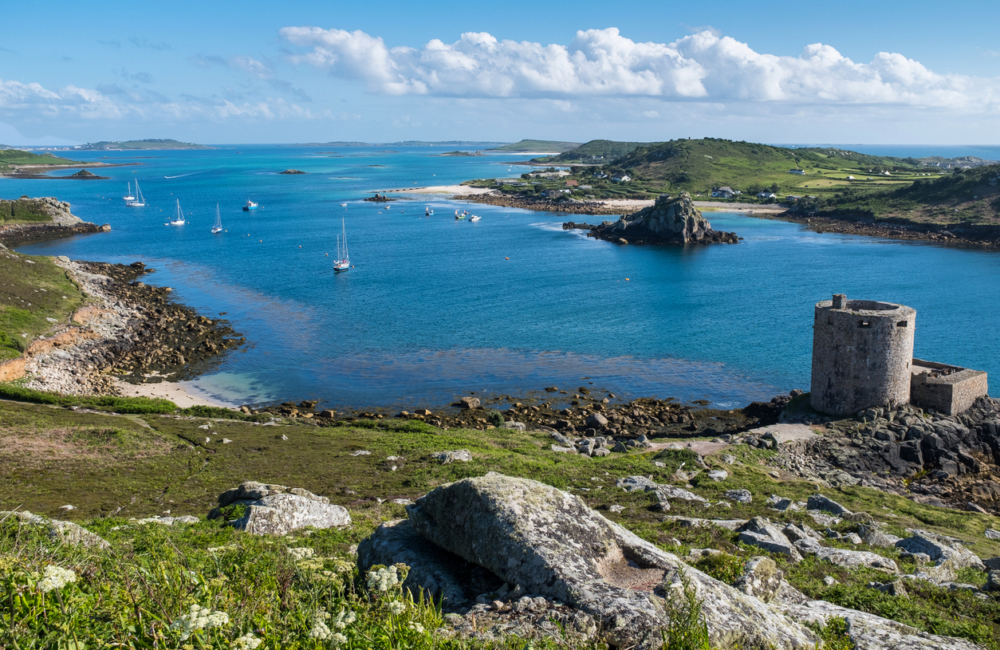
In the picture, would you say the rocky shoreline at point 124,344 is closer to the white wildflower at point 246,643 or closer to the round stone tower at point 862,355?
the round stone tower at point 862,355

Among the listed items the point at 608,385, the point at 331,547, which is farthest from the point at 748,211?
the point at 331,547

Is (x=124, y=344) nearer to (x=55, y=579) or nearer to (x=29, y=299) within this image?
(x=29, y=299)

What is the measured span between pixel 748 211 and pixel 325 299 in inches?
4031

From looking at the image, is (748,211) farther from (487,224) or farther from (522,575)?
(522,575)

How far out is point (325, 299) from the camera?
6412 cm

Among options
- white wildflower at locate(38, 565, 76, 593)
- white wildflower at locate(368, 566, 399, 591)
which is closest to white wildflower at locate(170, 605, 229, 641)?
white wildflower at locate(38, 565, 76, 593)

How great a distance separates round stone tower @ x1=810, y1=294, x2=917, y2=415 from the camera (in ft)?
95.5

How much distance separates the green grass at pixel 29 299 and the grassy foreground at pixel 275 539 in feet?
42.8

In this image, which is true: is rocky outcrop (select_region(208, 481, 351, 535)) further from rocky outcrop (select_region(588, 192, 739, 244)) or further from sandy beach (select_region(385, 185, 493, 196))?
sandy beach (select_region(385, 185, 493, 196))

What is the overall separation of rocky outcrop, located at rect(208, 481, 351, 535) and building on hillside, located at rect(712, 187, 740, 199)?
155 metres

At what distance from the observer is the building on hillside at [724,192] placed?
514 feet

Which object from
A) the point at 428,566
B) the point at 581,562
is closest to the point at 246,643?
the point at 428,566

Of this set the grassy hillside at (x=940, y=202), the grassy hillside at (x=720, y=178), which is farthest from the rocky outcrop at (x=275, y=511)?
the grassy hillside at (x=720, y=178)

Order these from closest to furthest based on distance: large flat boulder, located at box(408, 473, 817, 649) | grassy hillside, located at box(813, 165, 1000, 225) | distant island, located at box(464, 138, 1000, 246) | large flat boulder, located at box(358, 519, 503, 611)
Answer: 1. large flat boulder, located at box(408, 473, 817, 649)
2. large flat boulder, located at box(358, 519, 503, 611)
3. grassy hillside, located at box(813, 165, 1000, 225)
4. distant island, located at box(464, 138, 1000, 246)
